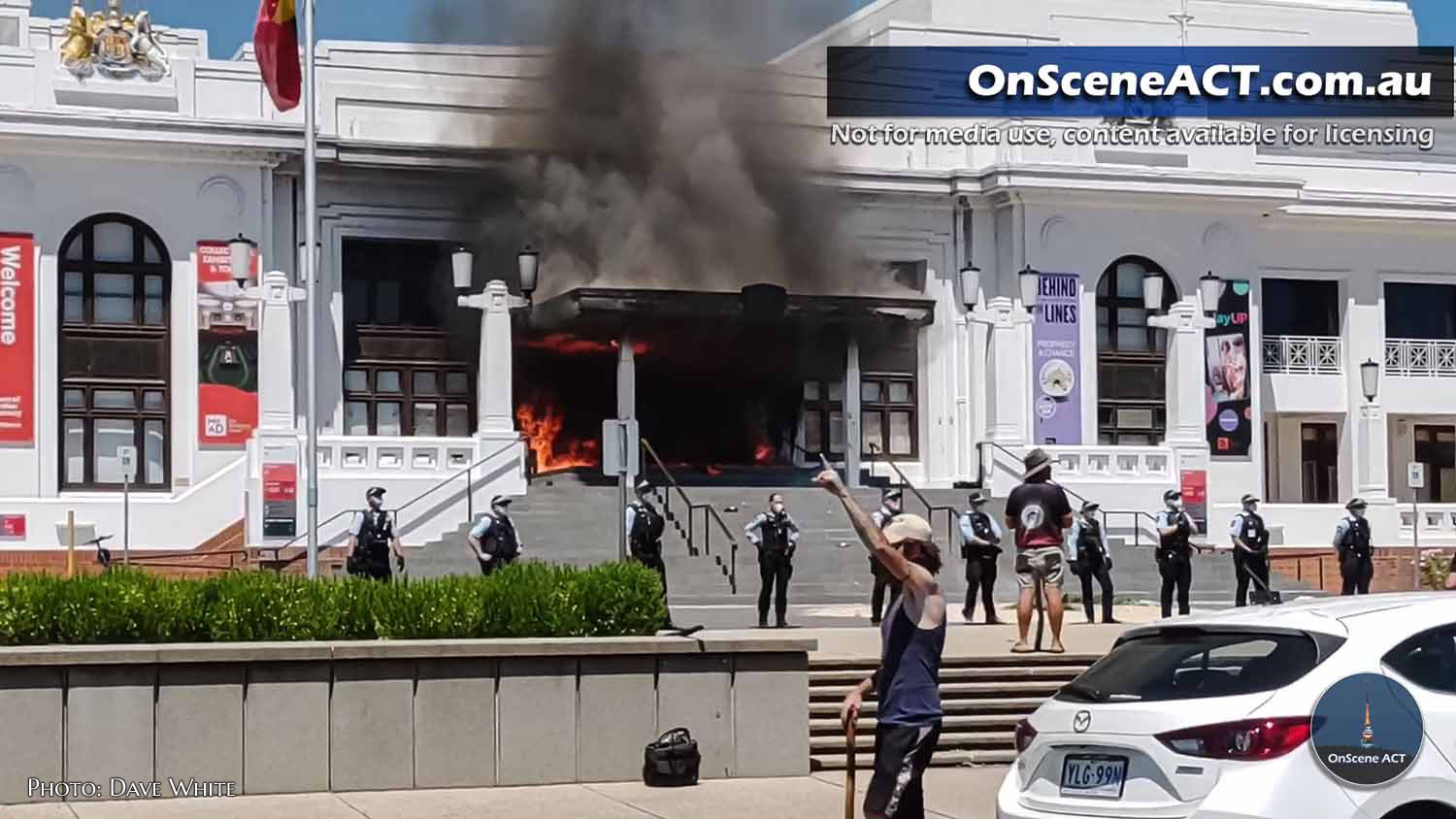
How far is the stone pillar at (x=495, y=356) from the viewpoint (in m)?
33.5

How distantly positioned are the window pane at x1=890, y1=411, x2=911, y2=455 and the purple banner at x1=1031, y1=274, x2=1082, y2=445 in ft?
8.08

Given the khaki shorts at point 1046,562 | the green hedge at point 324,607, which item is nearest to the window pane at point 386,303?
the khaki shorts at point 1046,562

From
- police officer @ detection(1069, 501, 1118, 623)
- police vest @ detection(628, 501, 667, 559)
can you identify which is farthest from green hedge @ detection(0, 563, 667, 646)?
police officer @ detection(1069, 501, 1118, 623)

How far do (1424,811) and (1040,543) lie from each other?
8518 mm

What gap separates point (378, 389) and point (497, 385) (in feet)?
9.52

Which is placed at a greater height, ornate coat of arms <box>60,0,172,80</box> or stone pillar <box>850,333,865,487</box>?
ornate coat of arms <box>60,0,172,80</box>

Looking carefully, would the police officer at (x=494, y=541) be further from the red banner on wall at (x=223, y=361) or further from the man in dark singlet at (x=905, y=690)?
the man in dark singlet at (x=905, y=690)

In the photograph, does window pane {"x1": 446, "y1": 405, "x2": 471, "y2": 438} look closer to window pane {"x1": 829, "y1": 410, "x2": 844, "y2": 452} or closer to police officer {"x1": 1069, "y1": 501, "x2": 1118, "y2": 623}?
window pane {"x1": 829, "y1": 410, "x2": 844, "y2": 452}

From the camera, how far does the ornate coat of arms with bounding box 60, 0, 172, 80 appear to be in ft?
108

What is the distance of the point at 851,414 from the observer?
36.7 meters

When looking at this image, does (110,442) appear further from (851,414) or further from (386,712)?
(386,712)

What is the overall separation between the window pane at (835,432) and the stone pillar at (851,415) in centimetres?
41

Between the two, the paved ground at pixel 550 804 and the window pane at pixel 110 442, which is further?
the window pane at pixel 110 442

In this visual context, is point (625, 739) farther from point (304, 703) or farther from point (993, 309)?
point (993, 309)
